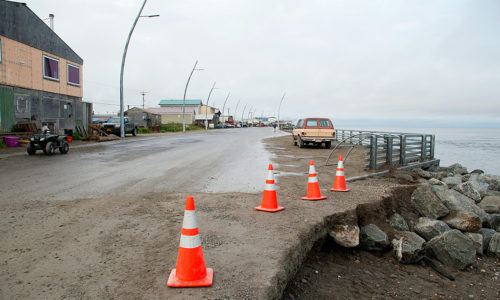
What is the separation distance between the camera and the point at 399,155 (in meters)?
12.3

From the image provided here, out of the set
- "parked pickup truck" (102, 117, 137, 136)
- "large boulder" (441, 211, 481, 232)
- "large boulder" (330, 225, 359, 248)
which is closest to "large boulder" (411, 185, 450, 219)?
"large boulder" (441, 211, 481, 232)

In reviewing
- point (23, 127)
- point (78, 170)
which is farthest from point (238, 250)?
point (23, 127)

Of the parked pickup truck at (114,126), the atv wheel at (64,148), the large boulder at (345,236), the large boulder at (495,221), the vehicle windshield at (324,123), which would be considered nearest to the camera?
the large boulder at (345,236)

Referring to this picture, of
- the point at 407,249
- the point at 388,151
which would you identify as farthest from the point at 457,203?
the point at 388,151

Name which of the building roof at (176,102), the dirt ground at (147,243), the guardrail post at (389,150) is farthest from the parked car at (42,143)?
the building roof at (176,102)

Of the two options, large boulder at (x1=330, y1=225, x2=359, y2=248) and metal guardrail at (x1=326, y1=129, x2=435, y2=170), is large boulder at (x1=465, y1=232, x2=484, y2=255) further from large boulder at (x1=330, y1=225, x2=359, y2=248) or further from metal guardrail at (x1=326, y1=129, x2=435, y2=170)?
metal guardrail at (x1=326, y1=129, x2=435, y2=170)

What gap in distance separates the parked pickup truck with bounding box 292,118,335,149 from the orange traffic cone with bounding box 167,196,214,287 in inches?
690

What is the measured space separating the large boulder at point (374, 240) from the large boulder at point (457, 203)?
301 centimetres

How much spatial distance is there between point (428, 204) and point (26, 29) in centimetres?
2308

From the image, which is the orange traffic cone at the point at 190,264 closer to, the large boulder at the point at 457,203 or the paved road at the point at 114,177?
the paved road at the point at 114,177

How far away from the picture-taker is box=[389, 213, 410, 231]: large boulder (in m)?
6.36

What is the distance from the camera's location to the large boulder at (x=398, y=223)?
636 centimetres

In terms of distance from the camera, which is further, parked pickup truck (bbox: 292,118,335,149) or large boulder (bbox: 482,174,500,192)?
parked pickup truck (bbox: 292,118,335,149)

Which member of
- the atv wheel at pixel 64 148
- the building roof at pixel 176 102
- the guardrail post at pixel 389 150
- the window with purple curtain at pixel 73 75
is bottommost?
the atv wheel at pixel 64 148
